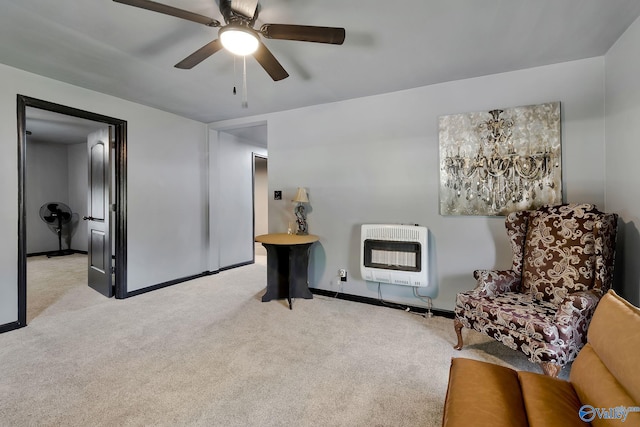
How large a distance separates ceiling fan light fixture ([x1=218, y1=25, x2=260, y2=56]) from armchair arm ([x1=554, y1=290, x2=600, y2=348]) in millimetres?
2450

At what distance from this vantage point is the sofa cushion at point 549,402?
94 centimetres

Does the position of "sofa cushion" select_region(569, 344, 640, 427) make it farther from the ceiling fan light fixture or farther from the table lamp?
the table lamp

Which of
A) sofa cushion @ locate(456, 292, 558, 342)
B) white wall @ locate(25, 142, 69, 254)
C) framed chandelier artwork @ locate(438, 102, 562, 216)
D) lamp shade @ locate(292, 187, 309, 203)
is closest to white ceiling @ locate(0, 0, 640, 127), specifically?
framed chandelier artwork @ locate(438, 102, 562, 216)

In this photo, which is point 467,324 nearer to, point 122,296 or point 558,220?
point 558,220

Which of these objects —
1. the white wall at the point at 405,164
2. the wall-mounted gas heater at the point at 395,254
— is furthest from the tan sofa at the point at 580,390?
the white wall at the point at 405,164

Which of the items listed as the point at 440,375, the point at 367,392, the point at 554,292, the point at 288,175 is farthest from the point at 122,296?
the point at 554,292

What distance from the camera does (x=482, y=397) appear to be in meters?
1.06

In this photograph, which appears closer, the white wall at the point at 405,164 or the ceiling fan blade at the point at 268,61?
the ceiling fan blade at the point at 268,61

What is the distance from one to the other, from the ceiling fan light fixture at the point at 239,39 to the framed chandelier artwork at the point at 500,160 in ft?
6.50

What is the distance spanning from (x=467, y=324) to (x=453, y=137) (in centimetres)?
172

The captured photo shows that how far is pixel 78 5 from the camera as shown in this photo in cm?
176

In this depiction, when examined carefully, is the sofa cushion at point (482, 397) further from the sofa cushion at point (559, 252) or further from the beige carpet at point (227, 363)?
the sofa cushion at point (559, 252)

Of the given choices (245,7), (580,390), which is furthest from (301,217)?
(580,390)

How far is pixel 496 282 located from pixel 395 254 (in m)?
0.94
